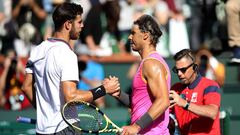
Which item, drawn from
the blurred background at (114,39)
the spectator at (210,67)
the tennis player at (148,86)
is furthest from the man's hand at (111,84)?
the spectator at (210,67)

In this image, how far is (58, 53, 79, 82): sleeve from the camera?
20.7 ft

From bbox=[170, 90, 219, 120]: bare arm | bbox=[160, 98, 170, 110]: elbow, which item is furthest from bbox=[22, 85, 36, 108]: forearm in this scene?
bbox=[160, 98, 170, 110]: elbow

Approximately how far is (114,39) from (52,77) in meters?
5.66

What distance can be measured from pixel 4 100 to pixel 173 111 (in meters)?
4.34

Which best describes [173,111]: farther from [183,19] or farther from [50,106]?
[183,19]

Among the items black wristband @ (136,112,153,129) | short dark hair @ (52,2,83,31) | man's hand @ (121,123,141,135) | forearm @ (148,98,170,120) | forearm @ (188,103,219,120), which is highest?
short dark hair @ (52,2,83,31)

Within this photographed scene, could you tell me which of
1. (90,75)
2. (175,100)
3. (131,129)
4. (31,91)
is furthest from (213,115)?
(90,75)

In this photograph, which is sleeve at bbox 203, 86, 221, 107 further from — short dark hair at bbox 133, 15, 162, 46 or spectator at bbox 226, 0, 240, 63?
spectator at bbox 226, 0, 240, 63

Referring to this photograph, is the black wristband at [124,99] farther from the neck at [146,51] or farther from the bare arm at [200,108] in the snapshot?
the neck at [146,51]

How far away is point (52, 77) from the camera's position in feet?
21.2

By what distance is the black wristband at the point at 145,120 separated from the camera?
6141 millimetres

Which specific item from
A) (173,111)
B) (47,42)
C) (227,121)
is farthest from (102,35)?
(47,42)

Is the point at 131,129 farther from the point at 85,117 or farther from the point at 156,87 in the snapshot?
the point at 85,117

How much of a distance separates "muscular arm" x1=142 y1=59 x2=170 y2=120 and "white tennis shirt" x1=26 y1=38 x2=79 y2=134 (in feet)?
1.93
